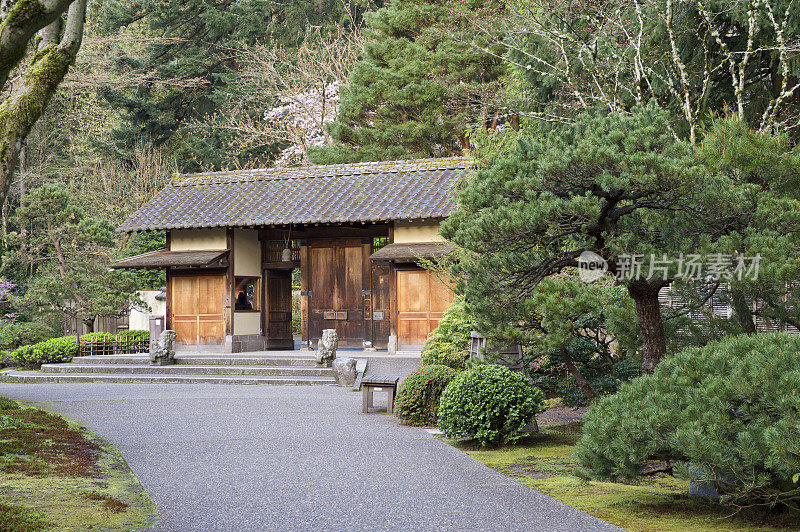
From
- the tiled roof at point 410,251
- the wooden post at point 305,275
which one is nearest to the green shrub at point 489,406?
the tiled roof at point 410,251

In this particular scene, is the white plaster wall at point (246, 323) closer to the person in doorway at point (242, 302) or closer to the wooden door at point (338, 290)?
the person in doorway at point (242, 302)

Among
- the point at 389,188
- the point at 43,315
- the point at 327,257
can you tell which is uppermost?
the point at 389,188

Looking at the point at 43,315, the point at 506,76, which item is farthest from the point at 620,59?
the point at 43,315

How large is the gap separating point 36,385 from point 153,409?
5.92 metres

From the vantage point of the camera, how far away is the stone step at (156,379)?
15.0m

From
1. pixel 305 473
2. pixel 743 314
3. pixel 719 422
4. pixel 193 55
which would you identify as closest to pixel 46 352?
pixel 305 473

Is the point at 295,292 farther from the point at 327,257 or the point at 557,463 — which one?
the point at 557,463

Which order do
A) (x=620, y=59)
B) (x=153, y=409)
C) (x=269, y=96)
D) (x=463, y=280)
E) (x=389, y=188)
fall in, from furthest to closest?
1. (x=269, y=96)
2. (x=389, y=188)
3. (x=620, y=59)
4. (x=153, y=409)
5. (x=463, y=280)

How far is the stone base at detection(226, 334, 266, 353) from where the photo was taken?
742 inches

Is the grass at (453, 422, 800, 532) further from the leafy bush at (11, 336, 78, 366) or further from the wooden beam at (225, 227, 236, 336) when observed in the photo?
the leafy bush at (11, 336, 78, 366)

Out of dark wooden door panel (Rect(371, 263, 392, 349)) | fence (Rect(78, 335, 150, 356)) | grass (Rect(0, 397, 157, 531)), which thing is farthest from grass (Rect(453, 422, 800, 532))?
fence (Rect(78, 335, 150, 356))

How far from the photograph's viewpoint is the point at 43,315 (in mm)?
20844

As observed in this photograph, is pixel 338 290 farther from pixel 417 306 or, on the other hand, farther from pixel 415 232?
pixel 415 232

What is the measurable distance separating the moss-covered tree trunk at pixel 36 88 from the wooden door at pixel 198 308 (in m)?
13.8
